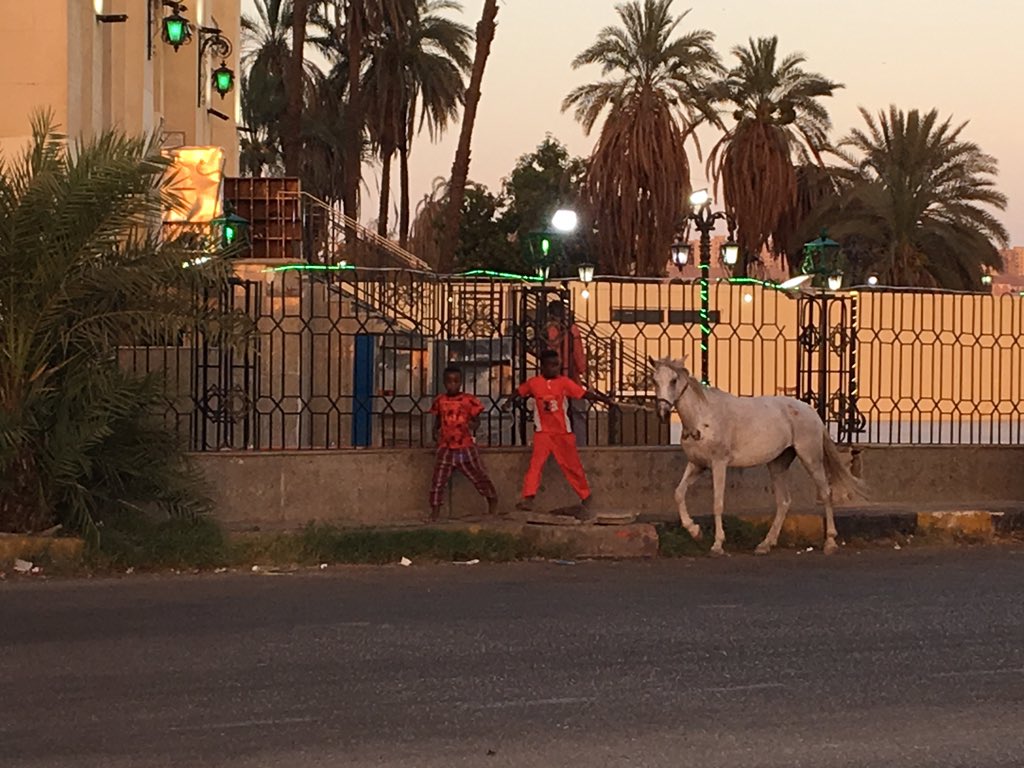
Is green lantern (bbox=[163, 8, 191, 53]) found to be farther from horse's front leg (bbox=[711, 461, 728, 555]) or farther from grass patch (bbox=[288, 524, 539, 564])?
horse's front leg (bbox=[711, 461, 728, 555])

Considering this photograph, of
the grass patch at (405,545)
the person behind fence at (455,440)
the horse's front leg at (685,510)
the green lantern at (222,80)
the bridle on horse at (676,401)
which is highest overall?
the green lantern at (222,80)

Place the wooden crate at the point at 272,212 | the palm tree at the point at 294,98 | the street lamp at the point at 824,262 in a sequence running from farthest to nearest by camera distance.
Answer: the palm tree at the point at 294,98 → the street lamp at the point at 824,262 → the wooden crate at the point at 272,212

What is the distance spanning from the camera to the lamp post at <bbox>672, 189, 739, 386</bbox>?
17.9 meters

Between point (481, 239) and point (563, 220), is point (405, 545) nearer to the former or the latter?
point (563, 220)

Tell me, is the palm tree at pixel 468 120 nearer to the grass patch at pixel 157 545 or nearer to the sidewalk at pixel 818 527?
the sidewalk at pixel 818 527

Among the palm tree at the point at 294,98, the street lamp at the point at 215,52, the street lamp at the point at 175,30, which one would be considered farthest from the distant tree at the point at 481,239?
the street lamp at the point at 175,30

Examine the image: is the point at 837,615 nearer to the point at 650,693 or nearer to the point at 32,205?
the point at 650,693

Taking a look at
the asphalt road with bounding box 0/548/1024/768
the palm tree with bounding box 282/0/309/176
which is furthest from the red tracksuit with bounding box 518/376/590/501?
the palm tree with bounding box 282/0/309/176

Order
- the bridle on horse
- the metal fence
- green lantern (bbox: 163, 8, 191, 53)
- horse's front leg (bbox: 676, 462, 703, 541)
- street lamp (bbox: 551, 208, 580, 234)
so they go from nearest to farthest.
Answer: the bridle on horse
horse's front leg (bbox: 676, 462, 703, 541)
the metal fence
street lamp (bbox: 551, 208, 580, 234)
green lantern (bbox: 163, 8, 191, 53)

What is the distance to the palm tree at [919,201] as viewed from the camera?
41812 mm

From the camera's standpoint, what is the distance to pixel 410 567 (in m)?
12.5

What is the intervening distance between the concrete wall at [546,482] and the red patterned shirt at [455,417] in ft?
2.10

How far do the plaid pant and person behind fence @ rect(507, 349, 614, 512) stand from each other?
37cm

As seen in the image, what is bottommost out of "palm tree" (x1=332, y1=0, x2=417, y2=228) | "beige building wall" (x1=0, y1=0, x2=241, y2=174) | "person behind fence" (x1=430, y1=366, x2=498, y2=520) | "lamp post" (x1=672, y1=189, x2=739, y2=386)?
"person behind fence" (x1=430, y1=366, x2=498, y2=520)
